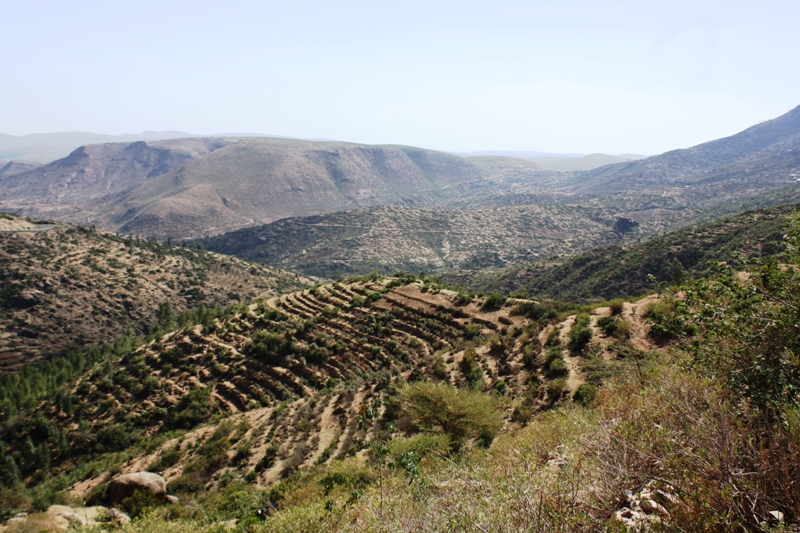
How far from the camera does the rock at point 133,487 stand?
57.6 feet

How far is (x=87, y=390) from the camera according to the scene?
35250mm

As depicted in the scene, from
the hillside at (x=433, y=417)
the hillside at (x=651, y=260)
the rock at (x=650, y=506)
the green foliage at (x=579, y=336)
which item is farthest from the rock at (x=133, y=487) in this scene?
the hillside at (x=651, y=260)

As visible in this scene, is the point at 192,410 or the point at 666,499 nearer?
the point at 666,499

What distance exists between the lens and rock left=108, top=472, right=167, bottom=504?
17.5 meters

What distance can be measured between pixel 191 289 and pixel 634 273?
80932 millimetres

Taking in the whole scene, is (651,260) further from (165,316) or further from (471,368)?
(165,316)

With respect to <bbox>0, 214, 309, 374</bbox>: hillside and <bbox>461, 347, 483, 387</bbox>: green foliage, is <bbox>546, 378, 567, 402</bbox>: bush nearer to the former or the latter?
<bbox>461, 347, 483, 387</bbox>: green foliage

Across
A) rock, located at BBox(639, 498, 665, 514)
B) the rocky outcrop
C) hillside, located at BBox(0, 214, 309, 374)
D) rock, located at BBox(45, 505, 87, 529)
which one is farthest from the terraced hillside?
hillside, located at BBox(0, 214, 309, 374)

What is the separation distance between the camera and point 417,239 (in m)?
163

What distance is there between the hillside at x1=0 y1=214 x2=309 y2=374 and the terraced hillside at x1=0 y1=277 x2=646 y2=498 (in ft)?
90.4

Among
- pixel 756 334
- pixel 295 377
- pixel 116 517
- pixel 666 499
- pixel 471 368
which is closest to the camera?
pixel 666 499

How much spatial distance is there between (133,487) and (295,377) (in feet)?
48.6

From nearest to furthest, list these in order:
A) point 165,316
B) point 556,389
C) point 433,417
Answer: point 433,417 → point 556,389 → point 165,316

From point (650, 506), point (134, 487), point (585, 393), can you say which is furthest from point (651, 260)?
point (134, 487)
